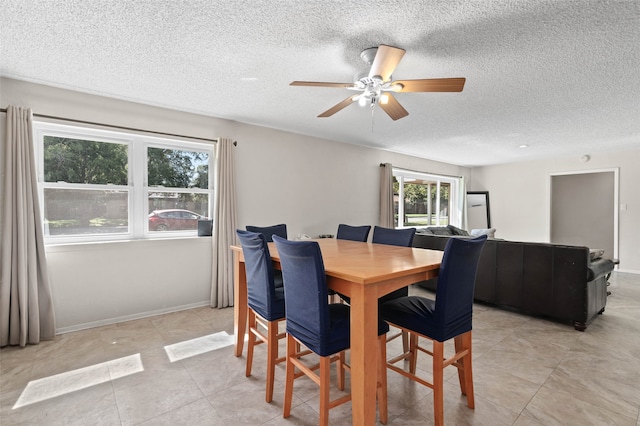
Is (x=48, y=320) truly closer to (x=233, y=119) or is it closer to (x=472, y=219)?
(x=233, y=119)

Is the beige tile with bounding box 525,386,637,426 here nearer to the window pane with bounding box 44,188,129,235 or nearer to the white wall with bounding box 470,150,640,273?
the window pane with bounding box 44,188,129,235

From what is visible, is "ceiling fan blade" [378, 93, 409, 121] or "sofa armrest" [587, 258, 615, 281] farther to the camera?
"sofa armrest" [587, 258, 615, 281]

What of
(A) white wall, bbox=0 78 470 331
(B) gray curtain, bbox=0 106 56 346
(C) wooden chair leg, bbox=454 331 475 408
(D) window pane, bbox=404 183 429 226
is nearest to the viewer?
(C) wooden chair leg, bbox=454 331 475 408

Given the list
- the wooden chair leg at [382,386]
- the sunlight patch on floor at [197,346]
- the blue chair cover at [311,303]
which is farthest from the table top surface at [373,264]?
the sunlight patch on floor at [197,346]

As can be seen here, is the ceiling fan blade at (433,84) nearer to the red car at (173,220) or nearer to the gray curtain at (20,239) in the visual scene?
the red car at (173,220)

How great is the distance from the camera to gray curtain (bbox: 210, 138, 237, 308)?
11.8ft

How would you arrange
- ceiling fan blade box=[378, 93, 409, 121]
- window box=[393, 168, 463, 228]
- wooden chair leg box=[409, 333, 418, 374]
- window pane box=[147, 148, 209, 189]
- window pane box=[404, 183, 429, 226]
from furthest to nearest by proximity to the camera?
window pane box=[404, 183, 429, 226], window box=[393, 168, 463, 228], window pane box=[147, 148, 209, 189], ceiling fan blade box=[378, 93, 409, 121], wooden chair leg box=[409, 333, 418, 374]

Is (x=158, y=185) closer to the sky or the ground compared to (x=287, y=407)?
closer to the sky

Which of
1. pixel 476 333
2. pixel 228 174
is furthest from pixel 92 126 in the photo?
pixel 476 333

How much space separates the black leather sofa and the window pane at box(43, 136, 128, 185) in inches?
167

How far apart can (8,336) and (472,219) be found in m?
8.31

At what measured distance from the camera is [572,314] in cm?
296

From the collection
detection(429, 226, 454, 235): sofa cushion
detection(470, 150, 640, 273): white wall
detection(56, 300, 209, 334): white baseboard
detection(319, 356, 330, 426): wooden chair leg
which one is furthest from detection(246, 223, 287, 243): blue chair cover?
detection(470, 150, 640, 273): white wall

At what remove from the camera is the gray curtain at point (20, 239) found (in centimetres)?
251
